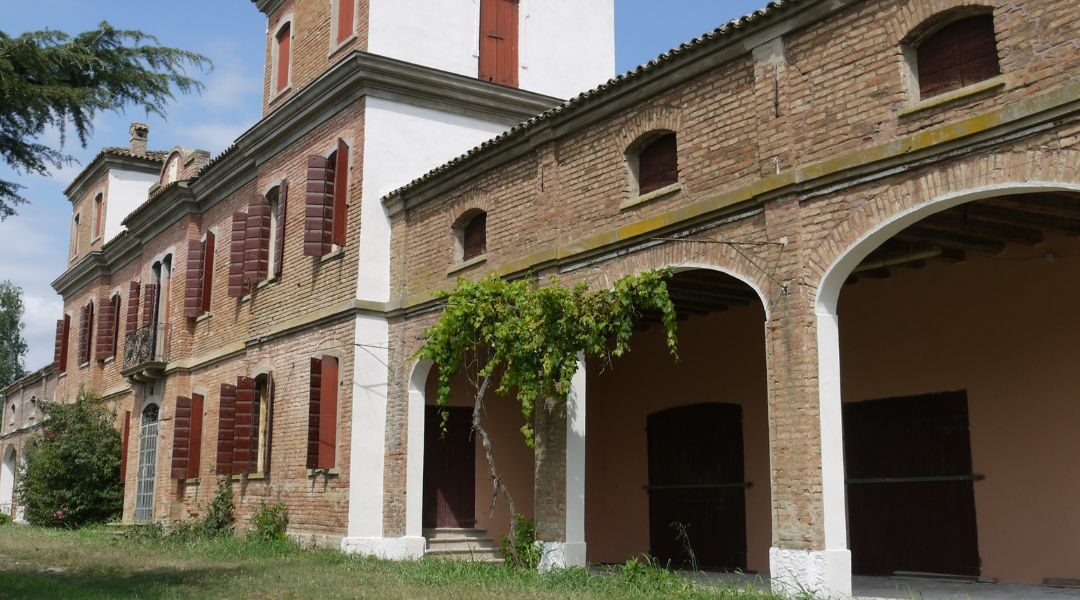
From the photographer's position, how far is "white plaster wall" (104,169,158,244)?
92.5 feet

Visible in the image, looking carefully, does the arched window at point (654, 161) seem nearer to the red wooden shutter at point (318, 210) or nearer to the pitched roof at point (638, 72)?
the pitched roof at point (638, 72)

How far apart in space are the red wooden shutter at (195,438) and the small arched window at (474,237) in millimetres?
8964

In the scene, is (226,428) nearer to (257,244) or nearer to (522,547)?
(257,244)

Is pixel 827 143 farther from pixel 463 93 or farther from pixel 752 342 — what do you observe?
pixel 463 93

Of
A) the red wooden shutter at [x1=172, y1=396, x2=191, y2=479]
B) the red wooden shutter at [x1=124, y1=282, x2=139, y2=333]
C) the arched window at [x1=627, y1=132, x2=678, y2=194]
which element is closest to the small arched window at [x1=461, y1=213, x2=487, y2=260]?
the arched window at [x1=627, y1=132, x2=678, y2=194]

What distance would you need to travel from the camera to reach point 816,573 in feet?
28.4

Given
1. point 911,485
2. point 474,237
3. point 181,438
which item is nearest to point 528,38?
point 474,237

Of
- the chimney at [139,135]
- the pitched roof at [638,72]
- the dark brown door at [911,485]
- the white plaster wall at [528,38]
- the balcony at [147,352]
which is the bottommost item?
the dark brown door at [911,485]

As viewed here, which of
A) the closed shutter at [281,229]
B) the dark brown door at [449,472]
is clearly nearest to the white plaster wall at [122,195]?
the closed shutter at [281,229]

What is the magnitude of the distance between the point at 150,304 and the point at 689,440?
1463 centimetres

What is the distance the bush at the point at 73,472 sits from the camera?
23.3 meters

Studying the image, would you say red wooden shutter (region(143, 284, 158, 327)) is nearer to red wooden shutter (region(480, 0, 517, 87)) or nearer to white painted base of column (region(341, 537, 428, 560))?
red wooden shutter (region(480, 0, 517, 87))

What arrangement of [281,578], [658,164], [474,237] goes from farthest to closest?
[474,237]
[281,578]
[658,164]

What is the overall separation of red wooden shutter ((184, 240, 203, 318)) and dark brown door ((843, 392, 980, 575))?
1422 cm
